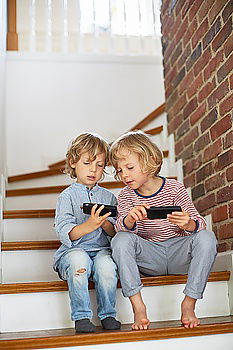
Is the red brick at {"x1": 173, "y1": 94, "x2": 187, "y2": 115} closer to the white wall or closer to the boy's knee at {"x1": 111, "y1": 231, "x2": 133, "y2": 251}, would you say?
the boy's knee at {"x1": 111, "y1": 231, "x2": 133, "y2": 251}

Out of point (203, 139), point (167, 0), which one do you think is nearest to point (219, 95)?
point (203, 139)

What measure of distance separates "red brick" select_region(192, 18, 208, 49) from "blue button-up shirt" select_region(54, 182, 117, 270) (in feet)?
3.08

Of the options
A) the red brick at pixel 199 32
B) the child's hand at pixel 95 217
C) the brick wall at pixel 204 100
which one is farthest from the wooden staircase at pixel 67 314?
the red brick at pixel 199 32

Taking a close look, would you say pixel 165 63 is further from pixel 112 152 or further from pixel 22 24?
pixel 22 24

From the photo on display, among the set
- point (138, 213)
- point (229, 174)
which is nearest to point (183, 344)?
point (138, 213)

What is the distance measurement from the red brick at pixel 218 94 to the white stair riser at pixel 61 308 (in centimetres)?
85

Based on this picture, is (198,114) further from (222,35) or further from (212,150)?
(222,35)

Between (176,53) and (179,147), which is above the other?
(176,53)

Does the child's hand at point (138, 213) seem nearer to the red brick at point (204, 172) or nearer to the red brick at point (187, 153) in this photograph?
the red brick at point (204, 172)

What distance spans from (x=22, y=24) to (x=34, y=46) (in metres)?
0.25

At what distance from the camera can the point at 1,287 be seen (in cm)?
185

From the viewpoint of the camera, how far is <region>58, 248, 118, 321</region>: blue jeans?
175 centimetres

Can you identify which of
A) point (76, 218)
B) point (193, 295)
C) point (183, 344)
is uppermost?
point (76, 218)

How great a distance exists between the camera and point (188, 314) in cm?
174
